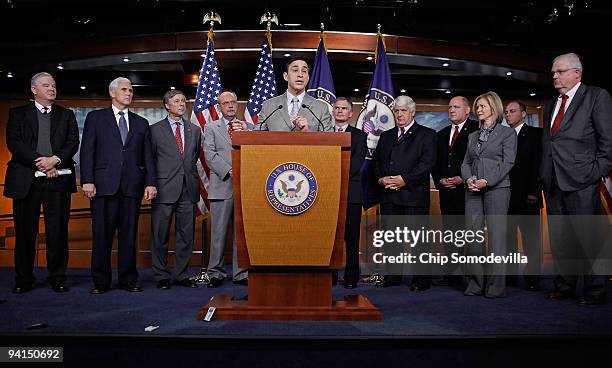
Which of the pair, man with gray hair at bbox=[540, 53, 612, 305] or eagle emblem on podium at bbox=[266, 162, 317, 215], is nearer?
eagle emblem on podium at bbox=[266, 162, 317, 215]

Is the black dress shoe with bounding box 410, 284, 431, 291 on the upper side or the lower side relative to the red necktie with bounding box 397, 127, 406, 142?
lower

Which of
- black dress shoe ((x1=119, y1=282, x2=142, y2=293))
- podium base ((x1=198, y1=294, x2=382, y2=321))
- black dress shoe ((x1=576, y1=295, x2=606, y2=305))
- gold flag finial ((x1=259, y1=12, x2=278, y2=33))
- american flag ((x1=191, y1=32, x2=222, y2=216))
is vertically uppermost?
gold flag finial ((x1=259, y1=12, x2=278, y2=33))

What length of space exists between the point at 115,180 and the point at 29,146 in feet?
2.49

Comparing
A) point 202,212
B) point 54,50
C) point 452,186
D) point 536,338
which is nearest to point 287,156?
point 536,338

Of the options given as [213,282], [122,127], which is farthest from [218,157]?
[213,282]

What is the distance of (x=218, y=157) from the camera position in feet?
15.6

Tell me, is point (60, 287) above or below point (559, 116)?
below

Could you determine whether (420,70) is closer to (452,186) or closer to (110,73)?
(452,186)

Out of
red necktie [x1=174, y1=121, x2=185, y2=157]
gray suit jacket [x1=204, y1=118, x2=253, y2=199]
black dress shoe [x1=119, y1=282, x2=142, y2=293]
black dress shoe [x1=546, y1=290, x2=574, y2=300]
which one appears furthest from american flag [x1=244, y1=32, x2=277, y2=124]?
black dress shoe [x1=546, y1=290, x2=574, y2=300]


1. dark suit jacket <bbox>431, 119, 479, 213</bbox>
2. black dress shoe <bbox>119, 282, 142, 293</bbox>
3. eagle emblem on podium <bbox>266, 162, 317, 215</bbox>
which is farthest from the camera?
dark suit jacket <bbox>431, 119, 479, 213</bbox>

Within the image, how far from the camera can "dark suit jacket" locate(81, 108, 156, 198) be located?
4328 millimetres

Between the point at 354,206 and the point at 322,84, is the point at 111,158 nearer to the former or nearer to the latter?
the point at 354,206

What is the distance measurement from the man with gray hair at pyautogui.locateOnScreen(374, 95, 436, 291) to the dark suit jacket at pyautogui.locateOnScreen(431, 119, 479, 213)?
310 mm

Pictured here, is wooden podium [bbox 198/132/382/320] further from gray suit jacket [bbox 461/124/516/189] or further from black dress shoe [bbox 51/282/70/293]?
black dress shoe [bbox 51/282/70/293]
